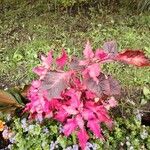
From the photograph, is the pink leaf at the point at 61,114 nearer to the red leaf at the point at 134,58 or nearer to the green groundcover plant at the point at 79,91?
the green groundcover plant at the point at 79,91

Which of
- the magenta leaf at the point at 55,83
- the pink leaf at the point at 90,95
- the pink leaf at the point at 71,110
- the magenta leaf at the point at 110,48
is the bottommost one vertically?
the pink leaf at the point at 71,110

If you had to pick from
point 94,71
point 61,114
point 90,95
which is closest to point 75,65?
point 94,71

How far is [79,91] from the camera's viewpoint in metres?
2.51

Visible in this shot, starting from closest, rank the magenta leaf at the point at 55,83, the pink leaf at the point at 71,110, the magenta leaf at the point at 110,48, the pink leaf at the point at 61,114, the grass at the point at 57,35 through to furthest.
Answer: the magenta leaf at the point at 55,83 → the magenta leaf at the point at 110,48 → the pink leaf at the point at 71,110 → the pink leaf at the point at 61,114 → the grass at the point at 57,35

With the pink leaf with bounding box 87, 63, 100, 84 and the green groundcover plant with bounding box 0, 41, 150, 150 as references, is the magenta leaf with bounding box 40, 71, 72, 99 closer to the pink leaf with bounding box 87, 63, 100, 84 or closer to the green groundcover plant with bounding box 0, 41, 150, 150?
the green groundcover plant with bounding box 0, 41, 150, 150

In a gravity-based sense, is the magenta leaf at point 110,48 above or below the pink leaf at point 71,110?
above

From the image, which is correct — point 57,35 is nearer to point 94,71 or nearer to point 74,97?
point 74,97

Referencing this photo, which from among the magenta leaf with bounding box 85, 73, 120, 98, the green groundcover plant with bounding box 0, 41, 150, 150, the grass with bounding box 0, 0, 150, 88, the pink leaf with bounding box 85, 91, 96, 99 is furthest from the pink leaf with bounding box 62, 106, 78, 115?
the grass with bounding box 0, 0, 150, 88

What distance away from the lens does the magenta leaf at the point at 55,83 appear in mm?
2264

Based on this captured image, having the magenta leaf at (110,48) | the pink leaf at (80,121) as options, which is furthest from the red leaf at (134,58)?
the pink leaf at (80,121)

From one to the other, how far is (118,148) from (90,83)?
768 mm

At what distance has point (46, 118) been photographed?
2949 mm

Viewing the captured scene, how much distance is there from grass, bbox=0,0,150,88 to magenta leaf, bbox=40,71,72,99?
124cm

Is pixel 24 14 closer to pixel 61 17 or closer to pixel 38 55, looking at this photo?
pixel 61 17
